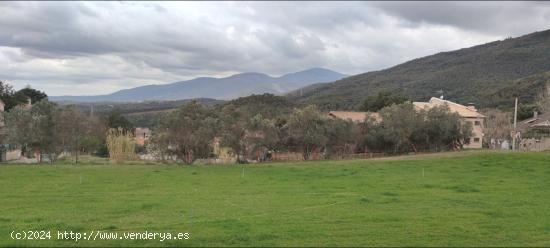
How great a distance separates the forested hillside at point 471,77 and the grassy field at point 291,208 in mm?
77170

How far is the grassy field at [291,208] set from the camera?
38.3 feet

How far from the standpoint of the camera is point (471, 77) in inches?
5187

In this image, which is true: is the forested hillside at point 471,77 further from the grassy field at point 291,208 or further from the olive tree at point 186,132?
the grassy field at point 291,208

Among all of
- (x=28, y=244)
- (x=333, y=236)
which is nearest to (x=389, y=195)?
(x=333, y=236)

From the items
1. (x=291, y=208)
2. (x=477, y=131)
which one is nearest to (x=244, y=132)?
(x=291, y=208)

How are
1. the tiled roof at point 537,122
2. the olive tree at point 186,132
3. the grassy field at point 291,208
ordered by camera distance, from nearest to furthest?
the grassy field at point 291,208, the olive tree at point 186,132, the tiled roof at point 537,122

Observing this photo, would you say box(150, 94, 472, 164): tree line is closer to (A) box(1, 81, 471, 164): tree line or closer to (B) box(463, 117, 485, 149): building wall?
(A) box(1, 81, 471, 164): tree line

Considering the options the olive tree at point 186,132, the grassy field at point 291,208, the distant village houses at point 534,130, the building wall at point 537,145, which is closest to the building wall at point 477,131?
the distant village houses at point 534,130

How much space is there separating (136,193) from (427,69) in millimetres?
150833

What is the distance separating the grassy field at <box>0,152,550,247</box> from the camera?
11.7 m

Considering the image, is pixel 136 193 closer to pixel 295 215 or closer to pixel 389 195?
pixel 295 215

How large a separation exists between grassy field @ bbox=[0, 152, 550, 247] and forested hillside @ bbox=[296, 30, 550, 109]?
77.2 meters

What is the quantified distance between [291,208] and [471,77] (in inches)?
5009

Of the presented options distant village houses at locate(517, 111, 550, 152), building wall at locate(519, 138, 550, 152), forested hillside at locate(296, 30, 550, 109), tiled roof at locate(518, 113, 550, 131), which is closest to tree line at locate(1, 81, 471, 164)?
building wall at locate(519, 138, 550, 152)
